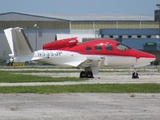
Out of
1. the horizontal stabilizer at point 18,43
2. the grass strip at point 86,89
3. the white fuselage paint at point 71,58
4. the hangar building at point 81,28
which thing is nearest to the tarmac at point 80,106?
the grass strip at point 86,89

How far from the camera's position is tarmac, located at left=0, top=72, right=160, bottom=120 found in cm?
1681

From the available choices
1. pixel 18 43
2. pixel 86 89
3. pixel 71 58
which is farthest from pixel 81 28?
pixel 86 89

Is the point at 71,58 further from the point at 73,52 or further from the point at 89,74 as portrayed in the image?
the point at 89,74

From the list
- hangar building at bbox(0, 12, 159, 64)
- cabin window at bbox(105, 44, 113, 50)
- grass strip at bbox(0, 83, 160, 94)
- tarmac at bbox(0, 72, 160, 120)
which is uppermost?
cabin window at bbox(105, 44, 113, 50)

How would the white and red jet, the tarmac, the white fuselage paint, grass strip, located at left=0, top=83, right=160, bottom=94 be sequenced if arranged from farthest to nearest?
the white fuselage paint < the white and red jet < grass strip, located at left=0, top=83, right=160, bottom=94 < the tarmac

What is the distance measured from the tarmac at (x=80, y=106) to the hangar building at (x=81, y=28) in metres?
A: 75.9

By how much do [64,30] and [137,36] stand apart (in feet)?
43.4

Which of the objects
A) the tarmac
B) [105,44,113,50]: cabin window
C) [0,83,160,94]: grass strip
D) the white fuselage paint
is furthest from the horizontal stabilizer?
the tarmac

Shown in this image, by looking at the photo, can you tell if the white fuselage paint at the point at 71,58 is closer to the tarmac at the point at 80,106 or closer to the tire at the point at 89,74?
the tire at the point at 89,74

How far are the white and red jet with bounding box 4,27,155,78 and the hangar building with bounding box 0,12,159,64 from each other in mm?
59367

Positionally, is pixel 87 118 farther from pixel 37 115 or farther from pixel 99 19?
pixel 99 19

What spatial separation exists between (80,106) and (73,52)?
19940 millimetres

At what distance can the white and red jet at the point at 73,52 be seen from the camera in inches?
1515

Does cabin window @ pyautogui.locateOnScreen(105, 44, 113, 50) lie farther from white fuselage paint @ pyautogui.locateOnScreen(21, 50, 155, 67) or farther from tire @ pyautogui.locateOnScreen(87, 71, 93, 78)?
tire @ pyautogui.locateOnScreen(87, 71, 93, 78)
